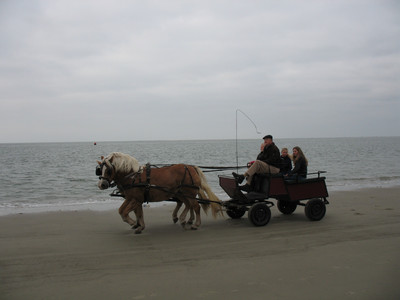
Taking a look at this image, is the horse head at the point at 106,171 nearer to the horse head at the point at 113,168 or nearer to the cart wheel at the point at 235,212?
the horse head at the point at 113,168

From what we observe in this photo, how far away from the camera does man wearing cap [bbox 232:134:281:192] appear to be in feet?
23.7

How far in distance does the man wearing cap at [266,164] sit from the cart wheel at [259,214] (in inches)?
22.0

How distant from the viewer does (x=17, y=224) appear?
7707mm

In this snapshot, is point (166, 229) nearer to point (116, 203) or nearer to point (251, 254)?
point (251, 254)

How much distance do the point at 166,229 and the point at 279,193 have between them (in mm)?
2622

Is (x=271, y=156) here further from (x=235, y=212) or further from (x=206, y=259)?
(x=206, y=259)

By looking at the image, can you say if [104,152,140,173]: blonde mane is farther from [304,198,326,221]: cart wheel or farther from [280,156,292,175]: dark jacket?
[304,198,326,221]: cart wheel

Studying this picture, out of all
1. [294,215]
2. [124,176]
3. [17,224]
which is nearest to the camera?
[124,176]

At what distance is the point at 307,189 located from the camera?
7445 millimetres

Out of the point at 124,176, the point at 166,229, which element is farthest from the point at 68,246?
the point at 166,229

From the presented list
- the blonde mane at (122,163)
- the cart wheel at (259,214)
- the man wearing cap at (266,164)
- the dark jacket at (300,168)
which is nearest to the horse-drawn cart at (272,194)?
the cart wheel at (259,214)

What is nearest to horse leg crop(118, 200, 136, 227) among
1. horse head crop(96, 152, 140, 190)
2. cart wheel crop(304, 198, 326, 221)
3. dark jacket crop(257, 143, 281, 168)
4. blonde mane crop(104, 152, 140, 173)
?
horse head crop(96, 152, 140, 190)

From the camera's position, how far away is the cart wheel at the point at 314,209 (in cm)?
746

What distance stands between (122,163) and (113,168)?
0.69 feet
